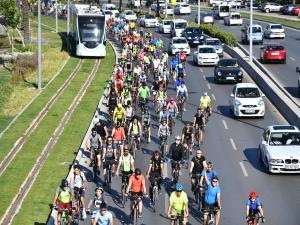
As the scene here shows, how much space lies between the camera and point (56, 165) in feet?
88.5

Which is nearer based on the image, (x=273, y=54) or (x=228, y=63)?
(x=228, y=63)

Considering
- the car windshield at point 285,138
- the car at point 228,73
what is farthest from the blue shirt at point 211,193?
the car at point 228,73

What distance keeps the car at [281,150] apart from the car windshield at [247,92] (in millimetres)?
8631

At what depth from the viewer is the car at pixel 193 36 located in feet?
218

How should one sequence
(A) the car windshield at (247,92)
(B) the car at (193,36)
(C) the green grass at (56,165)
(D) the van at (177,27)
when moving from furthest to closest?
(D) the van at (177,27)
(B) the car at (193,36)
(A) the car windshield at (247,92)
(C) the green grass at (56,165)

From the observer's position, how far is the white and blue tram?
5544 centimetres

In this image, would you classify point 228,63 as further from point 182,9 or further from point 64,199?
point 182,9

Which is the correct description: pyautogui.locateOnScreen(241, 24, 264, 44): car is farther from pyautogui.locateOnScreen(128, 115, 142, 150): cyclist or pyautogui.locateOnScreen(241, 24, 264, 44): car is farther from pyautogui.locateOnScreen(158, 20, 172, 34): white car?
pyautogui.locateOnScreen(128, 115, 142, 150): cyclist

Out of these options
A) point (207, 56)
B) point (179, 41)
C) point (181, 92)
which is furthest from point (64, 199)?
point (179, 41)

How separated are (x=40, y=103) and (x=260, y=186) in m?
19.5

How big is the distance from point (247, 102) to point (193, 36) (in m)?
32.3

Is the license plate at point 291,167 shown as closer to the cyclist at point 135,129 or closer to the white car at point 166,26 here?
the cyclist at point 135,129

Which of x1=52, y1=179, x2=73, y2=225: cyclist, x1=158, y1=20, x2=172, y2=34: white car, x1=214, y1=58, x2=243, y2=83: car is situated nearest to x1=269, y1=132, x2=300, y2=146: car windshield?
x1=52, y1=179, x2=73, y2=225: cyclist

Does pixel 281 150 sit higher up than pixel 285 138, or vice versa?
pixel 285 138
